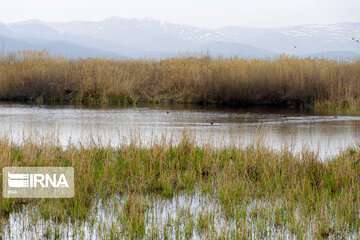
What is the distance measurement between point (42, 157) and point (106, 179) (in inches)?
44.3

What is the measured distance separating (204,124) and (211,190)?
27.5 ft

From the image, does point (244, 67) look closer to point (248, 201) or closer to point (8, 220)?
point (248, 201)

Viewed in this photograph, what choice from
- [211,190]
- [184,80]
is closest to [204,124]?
[211,190]

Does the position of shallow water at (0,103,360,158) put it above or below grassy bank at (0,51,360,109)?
below

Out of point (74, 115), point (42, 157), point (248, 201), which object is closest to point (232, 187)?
point (248, 201)

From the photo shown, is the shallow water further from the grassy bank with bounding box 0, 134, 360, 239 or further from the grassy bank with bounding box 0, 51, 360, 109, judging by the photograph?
the grassy bank with bounding box 0, 134, 360, 239

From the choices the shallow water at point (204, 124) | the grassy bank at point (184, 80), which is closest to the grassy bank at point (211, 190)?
the shallow water at point (204, 124)

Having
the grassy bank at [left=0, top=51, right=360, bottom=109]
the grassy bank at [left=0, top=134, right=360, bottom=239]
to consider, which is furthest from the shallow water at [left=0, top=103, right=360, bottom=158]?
the grassy bank at [left=0, top=134, right=360, bottom=239]

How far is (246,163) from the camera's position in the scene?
735 centimetres

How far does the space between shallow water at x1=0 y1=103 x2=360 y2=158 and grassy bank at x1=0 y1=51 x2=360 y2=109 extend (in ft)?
7.78

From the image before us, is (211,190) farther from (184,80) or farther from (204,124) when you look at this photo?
(184,80)

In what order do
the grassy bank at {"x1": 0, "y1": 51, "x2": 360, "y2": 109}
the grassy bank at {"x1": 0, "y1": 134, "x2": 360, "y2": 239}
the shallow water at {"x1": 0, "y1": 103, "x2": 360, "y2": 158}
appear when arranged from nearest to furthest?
the grassy bank at {"x1": 0, "y1": 134, "x2": 360, "y2": 239} < the shallow water at {"x1": 0, "y1": 103, "x2": 360, "y2": 158} < the grassy bank at {"x1": 0, "y1": 51, "x2": 360, "y2": 109}

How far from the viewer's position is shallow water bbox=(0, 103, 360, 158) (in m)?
11.6

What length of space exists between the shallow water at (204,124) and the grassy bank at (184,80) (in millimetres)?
2373
